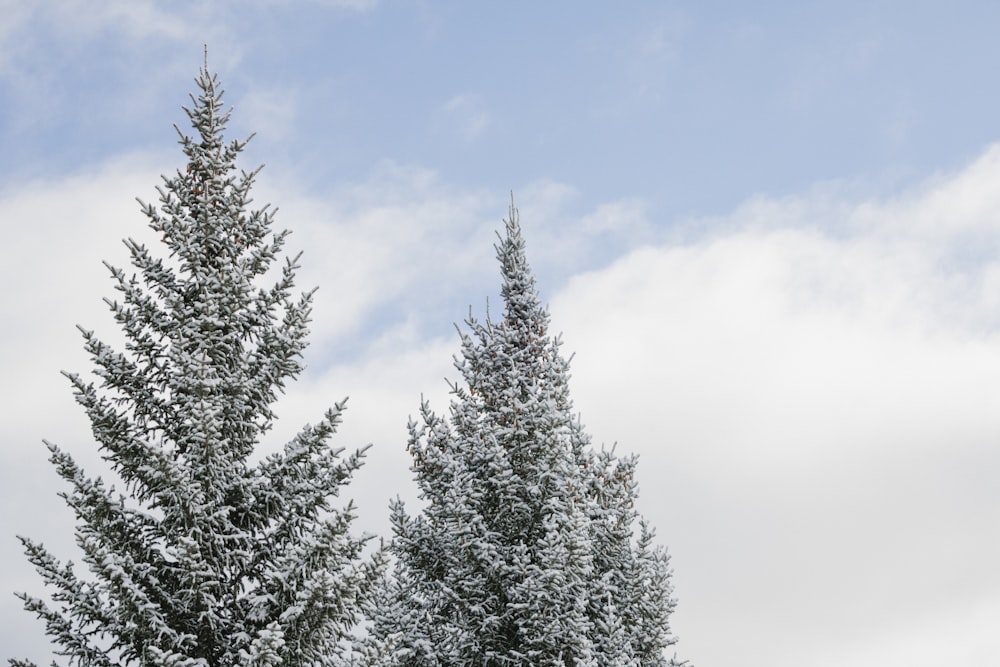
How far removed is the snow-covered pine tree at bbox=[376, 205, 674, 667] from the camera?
59.5 ft

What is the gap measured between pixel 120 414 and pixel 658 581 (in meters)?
10.4

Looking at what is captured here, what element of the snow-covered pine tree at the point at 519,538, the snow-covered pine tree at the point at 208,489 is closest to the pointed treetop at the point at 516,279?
the snow-covered pine tree at the point at 519,538

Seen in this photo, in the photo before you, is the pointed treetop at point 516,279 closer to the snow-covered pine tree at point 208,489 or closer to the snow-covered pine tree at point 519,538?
the snow-covered pine tree at point 519,538

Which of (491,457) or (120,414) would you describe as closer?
(120,414)

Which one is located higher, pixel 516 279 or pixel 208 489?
pixel 516 279

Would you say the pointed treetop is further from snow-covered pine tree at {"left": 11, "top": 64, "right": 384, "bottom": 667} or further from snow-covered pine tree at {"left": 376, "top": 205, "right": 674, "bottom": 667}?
snow-covered pine tree at {"left": 11, "top": 64, "right": 384, "bottom": 667}

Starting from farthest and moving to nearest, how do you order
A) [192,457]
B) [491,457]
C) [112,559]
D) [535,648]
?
[491,457] → [535,648] → [192,457] → [112,559]

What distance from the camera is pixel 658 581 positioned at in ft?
66.4

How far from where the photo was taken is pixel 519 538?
19281mm

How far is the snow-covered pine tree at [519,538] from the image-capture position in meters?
18.1

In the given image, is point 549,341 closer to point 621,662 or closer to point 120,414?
point 621,662

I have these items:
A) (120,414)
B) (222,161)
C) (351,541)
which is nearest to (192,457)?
(120,414)

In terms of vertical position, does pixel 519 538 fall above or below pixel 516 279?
below

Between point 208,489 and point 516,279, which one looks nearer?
point 208,489
